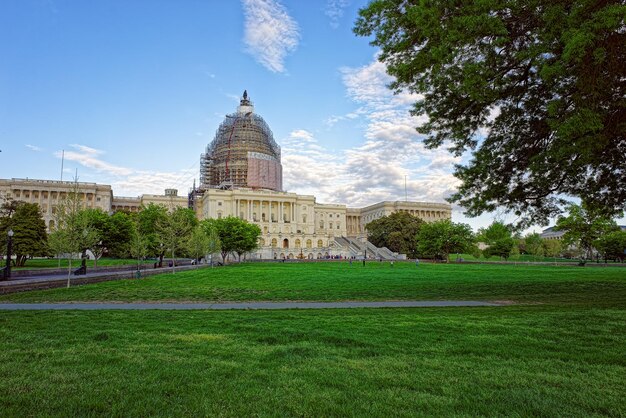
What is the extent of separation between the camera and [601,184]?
1798 cm

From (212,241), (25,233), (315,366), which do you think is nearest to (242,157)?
(212,241)

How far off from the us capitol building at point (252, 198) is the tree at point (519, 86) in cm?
7590

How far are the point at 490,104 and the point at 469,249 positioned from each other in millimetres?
71816

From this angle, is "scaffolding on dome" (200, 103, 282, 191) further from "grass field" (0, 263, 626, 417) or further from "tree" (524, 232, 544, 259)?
"grass field" (0, 263, 626, 417)

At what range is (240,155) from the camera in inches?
4715

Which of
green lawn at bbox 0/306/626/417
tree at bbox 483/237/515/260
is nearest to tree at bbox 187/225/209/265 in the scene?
green lawn at bbox 0/306/626/417

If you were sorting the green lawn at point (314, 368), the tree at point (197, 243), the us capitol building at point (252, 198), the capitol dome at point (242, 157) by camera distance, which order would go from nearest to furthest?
the green lawn at point (314, 368) → the tree at point (197, 243) → the us capitol building at point (252, 198) → the capitol dome at point (242, 157)

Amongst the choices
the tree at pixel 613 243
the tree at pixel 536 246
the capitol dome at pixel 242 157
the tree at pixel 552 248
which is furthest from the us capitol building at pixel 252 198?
the tree at pixel 613 243

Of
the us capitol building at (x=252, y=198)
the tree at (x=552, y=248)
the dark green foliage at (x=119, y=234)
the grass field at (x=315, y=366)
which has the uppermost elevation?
the us capitol building at (x=252, y=198)

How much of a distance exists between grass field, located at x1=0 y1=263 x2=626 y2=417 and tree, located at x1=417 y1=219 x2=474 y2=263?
70.4m

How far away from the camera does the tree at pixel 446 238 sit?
78.3 meters

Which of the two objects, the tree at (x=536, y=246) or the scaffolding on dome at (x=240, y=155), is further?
the scaffolding on dome at (x=240, y=155)

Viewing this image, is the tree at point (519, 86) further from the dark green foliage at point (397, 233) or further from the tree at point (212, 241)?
the dark green foliage at point (397, 233)

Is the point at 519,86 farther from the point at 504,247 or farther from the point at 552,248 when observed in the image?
the point at 552,248
